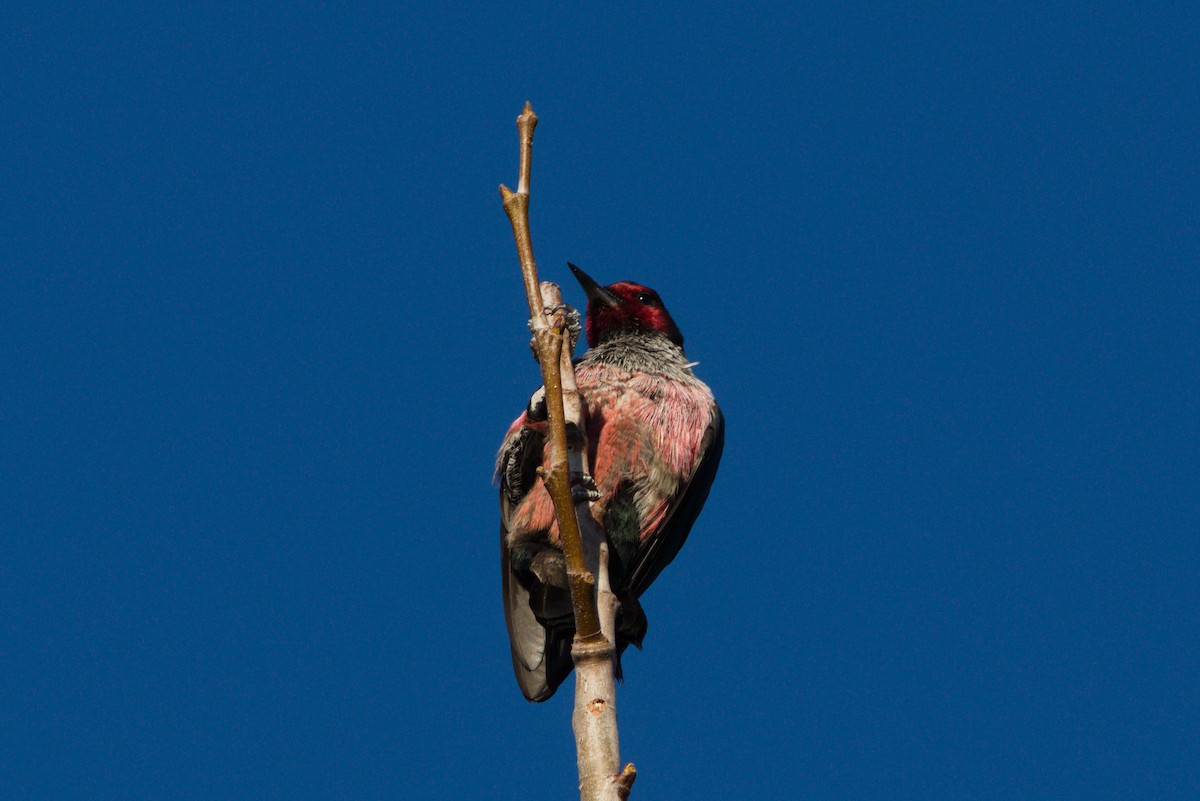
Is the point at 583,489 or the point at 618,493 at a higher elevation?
the point at 618,493

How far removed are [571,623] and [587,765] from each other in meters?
2.29

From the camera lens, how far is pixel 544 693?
7.34 metres

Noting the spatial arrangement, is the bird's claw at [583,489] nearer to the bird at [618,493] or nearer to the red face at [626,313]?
the bird at [618,493]

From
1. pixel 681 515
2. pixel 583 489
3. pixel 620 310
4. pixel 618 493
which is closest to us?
pixel 583 489

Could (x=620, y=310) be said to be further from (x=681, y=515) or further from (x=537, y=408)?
(x=537, y=408)

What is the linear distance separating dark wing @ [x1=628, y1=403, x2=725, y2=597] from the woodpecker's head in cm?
83

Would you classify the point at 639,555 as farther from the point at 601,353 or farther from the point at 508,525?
the point at 601,353

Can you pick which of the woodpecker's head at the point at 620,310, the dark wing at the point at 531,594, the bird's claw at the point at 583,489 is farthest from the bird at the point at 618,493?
the bird's claw at the point at 583,489

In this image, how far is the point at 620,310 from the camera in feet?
26.2

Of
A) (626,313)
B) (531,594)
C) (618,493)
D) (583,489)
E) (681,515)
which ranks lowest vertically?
(583,489)

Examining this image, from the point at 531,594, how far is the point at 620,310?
198 centimetres

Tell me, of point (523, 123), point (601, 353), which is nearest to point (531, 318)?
point (523, 123)

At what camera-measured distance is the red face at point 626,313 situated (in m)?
7.99

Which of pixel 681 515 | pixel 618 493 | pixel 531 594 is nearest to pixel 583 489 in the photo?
pixel 618 493
